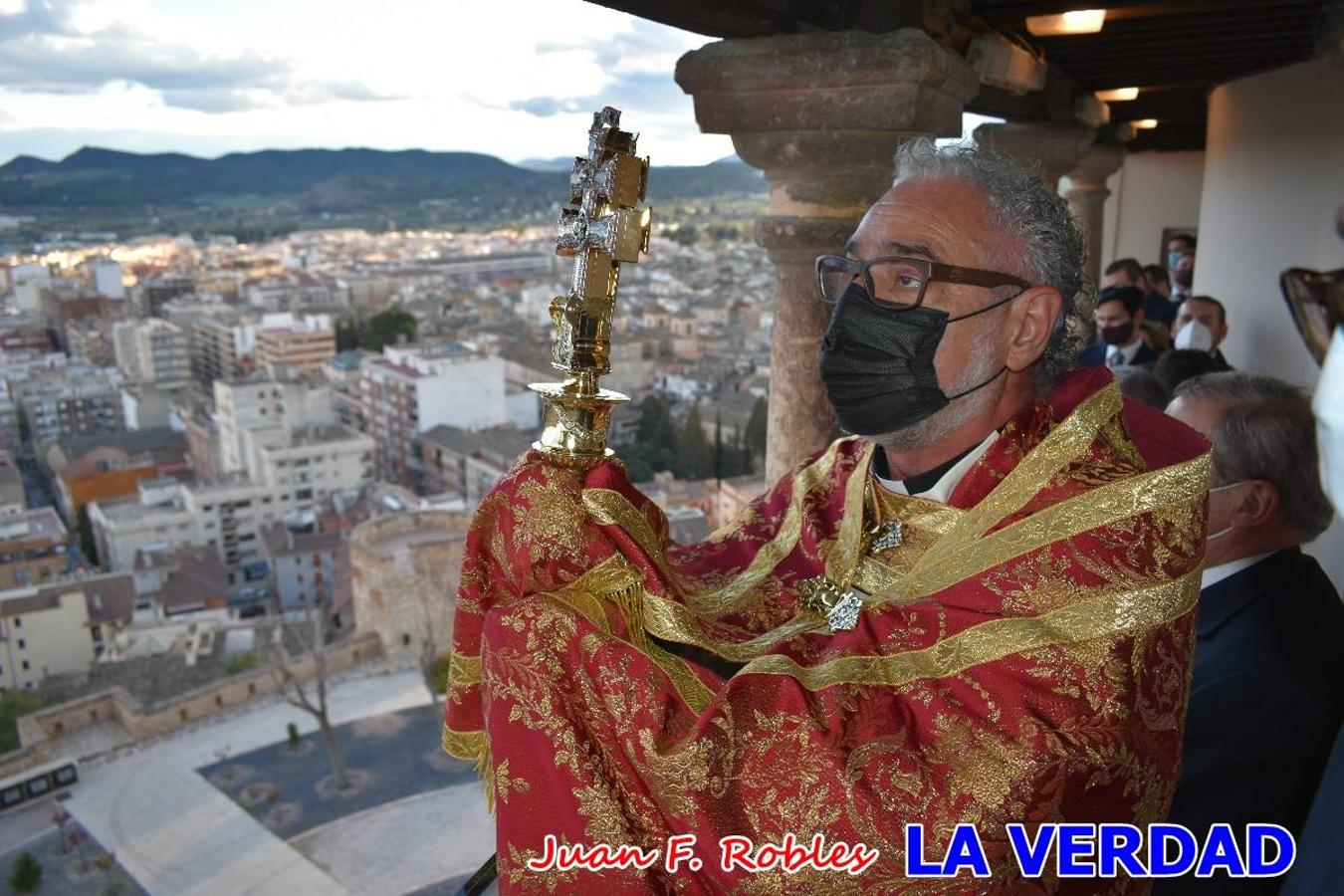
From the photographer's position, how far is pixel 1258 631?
1.69 metres

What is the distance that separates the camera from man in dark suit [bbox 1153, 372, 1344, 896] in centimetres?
156

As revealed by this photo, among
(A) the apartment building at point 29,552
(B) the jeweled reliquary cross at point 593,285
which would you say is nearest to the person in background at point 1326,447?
(B) the jeweled reliquary cross at point 593,285

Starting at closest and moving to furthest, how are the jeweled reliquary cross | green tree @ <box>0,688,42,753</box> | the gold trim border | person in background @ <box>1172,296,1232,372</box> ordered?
the gold trim border
the jeweled reliquary cross
person in background @ <box>1172,296,1232,372</box>
green tree @ <box>0,688,42,753</box>

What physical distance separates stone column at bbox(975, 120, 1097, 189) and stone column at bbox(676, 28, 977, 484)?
254 cm

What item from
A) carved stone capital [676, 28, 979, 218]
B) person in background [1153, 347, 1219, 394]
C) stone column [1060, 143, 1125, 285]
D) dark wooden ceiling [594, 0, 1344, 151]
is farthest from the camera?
stone column [1060, 143, 1125, 285]

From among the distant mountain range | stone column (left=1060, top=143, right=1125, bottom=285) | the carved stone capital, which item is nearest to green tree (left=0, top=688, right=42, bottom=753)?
the distant mountain range

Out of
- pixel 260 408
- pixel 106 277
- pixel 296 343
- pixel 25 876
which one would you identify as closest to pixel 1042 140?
pixel 25 876

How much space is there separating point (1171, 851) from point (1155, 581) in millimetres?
503

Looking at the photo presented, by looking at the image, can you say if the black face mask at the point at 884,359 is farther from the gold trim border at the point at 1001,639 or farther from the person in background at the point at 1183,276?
the person in background at the point at 1183,276

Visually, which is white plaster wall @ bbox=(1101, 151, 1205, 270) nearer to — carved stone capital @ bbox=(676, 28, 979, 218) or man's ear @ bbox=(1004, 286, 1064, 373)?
carved stone capital @ bbox=(676, 28, 979, 218)

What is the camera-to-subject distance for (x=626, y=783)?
1377 mm

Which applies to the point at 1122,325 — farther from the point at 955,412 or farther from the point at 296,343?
the point at 296,343

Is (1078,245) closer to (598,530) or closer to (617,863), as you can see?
(598,530)

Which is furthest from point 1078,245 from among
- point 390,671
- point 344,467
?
point 344,467
